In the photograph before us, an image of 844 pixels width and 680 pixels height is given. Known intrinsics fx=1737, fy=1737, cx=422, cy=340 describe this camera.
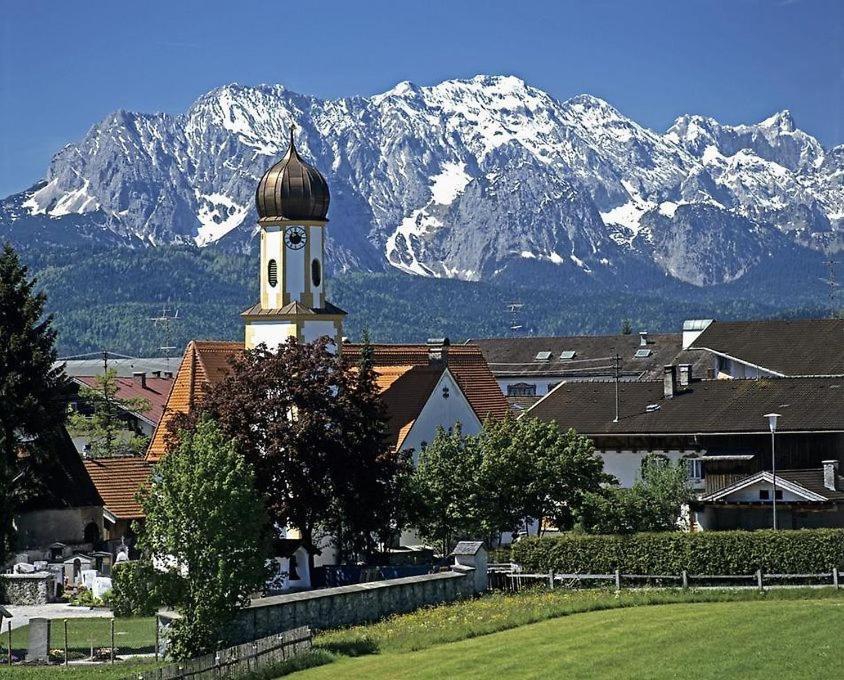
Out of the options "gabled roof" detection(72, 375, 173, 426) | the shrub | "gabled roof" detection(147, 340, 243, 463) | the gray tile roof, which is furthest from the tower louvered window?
"gabled roof" detection(72, 375, 173, 426)

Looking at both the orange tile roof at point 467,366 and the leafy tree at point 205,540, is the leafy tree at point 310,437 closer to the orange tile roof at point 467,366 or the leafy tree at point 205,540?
the leafy tree at point 205,540

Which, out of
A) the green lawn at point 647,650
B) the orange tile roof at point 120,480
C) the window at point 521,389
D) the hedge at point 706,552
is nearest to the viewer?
the green lawn at point 647,650

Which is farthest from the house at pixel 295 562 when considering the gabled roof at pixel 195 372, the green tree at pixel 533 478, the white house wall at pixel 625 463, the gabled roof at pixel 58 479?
the white house wall at pixel 625 463

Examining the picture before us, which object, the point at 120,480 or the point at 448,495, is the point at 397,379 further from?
the point at 448,495

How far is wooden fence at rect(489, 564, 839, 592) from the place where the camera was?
5100cm

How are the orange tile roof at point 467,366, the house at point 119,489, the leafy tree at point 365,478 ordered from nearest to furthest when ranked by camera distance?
the leafy tree at point 365,478 < the house at point 119,489 < the orange tile roof at point 467,366

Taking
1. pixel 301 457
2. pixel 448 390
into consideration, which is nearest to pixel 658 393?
pixel 448 390

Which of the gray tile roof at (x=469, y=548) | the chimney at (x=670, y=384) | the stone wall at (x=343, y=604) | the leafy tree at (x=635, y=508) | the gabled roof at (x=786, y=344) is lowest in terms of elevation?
the stone wall at (x=343, y=604)

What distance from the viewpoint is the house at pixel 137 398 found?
10941 centimetres

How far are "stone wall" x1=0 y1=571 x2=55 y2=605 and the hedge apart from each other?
16959mm

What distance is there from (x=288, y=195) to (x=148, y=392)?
59.0 meters

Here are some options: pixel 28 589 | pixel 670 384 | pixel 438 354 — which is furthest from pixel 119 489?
pixel 670 384

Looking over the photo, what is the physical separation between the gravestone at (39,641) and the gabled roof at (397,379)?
17.3 m

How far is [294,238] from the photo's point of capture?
228 ft
